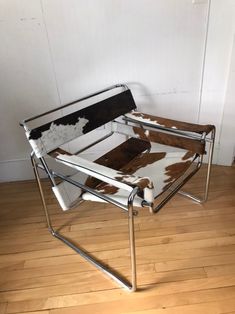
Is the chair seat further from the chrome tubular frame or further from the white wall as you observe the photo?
the white wall

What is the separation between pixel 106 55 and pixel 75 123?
51cm

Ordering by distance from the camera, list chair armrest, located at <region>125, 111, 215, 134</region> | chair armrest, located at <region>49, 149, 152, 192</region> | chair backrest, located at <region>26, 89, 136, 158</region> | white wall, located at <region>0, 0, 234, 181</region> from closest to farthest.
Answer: chair armrest, located at <region>49, 149, 152, 192</region>, chair backrest, located at <region>26, 89, 136, 158</region>, chair armrest, located at <region>125, 111, 215, 134</region>, white wall, located at <region>0, 0, 234, 181</region>

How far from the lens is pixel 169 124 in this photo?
4.89ft

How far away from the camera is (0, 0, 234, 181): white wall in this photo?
4.96 feet

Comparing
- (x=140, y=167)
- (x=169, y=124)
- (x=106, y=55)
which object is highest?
(x=106, y=55)

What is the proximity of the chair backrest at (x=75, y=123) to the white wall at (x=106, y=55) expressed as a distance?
220 mm

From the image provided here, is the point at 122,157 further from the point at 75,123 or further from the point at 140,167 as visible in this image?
the point at 75,123

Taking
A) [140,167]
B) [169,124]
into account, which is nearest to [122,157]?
[140,167]

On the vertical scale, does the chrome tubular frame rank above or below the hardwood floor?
above

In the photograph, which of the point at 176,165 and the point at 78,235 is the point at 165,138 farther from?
the point at 78,235

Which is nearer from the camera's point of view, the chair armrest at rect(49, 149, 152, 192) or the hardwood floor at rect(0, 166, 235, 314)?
the chair armrest at rect(49, 149, 152, 192)

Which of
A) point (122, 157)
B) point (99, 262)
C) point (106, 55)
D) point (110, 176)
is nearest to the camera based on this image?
point (110, 176)

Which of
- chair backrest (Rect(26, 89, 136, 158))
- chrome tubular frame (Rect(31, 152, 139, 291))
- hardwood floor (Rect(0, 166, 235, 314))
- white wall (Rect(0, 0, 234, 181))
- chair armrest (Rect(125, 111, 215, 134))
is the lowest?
hardwood floor (Rect(0, 166, 235, 314))

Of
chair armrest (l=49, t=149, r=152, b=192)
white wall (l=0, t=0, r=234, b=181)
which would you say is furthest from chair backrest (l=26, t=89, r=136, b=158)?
white wall (l=0, t=0, r=234, b=181)
